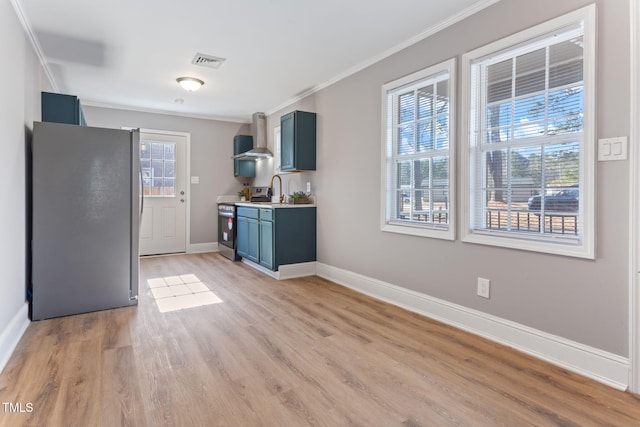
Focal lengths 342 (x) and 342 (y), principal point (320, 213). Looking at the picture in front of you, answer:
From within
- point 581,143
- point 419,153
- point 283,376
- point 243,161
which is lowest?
point 283,376

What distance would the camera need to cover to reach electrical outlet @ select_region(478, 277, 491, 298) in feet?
8.05

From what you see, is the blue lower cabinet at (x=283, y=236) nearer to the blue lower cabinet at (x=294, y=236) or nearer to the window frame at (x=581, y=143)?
the blue lower cabinet at (x=294, y=236)

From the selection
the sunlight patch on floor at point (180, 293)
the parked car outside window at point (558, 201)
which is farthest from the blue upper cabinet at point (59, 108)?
the parked car outside window at point (558, 201)

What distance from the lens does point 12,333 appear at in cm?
228

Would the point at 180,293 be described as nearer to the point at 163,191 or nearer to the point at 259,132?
the point at 163,191

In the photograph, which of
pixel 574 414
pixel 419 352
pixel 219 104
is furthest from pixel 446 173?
pixel 219 104

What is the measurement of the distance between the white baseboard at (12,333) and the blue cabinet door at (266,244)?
2.29 metres

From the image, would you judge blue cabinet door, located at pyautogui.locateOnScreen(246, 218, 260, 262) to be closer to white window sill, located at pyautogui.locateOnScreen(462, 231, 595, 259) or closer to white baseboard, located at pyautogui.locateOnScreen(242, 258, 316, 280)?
white baseboard, located at pyautogui.locateOnScreen(242, 258, 316, 280)

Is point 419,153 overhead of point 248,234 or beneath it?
overhead

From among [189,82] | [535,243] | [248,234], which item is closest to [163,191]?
[248,234]

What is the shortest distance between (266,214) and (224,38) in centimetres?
203

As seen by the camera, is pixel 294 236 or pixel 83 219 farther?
pixel 294 236

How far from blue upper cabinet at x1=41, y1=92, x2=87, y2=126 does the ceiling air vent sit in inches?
50.3

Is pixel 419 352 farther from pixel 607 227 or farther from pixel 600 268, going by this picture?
pixel 607 227
